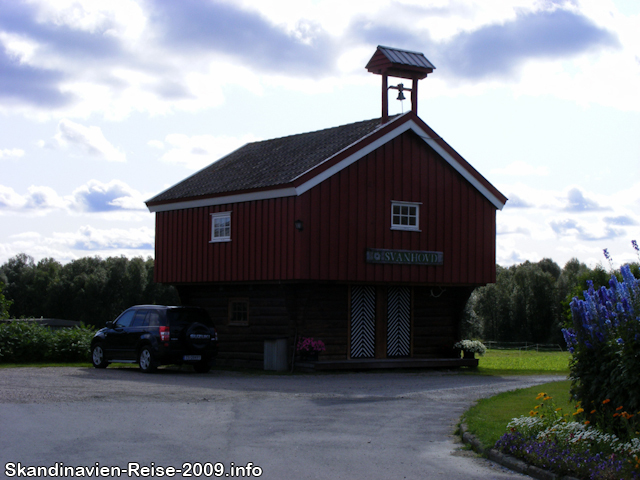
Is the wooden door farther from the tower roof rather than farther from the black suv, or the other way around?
the tower roof

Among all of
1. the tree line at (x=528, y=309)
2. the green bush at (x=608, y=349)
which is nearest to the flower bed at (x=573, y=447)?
the green bush at (x=608, y=349)

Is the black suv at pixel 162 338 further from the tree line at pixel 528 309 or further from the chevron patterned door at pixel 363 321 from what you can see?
the tree line at pixel 528 309

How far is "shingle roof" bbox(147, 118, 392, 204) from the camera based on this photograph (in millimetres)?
24641

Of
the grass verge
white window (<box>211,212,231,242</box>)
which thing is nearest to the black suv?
white window (<box>211,212,231,242</box>)

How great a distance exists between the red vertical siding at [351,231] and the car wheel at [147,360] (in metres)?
4.16

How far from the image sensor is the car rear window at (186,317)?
21792 millimetres

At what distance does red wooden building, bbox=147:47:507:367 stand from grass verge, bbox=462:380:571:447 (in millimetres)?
8037

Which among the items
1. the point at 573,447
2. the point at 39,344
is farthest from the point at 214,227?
the point at 573,447

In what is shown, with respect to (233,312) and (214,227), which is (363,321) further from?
(214,227)

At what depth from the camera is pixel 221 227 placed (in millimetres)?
26000

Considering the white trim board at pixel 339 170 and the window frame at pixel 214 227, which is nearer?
the white trim board at pixel 339 170

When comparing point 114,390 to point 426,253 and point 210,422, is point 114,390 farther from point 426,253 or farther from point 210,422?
point 426,253

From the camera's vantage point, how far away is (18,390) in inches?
642

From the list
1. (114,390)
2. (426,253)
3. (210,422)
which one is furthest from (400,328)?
(210,422)
